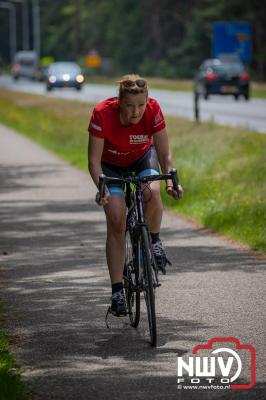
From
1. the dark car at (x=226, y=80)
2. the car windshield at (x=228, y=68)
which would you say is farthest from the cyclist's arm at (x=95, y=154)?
the car windshield at (x=228, y=68)

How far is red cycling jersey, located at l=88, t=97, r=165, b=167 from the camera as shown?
762cm

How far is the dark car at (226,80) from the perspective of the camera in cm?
5014

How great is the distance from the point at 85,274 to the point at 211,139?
1244 cm

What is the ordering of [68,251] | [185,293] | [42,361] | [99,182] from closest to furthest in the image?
1. [42,361]
2. [99,182]
3. [185,293]
4. [68,251]

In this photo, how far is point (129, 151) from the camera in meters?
7.73

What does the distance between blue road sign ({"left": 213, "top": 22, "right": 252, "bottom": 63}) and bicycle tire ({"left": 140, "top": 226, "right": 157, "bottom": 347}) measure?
67.4m

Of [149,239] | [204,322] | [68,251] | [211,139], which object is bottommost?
[211,139]

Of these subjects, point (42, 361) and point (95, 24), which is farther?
point (95, 24)

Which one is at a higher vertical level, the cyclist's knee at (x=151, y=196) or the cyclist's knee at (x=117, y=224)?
the cyclist's knee at (x=151, y=196)

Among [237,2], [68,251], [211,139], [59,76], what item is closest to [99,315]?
[68,251]

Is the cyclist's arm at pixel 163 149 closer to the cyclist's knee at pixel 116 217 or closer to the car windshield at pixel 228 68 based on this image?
the cyclist's knee at pixel 116 217

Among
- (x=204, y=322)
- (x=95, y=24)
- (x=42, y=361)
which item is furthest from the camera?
(x=95, y=24)

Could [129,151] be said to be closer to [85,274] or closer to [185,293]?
[185,293]

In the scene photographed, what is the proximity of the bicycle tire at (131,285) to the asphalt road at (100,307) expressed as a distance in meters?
0.09
